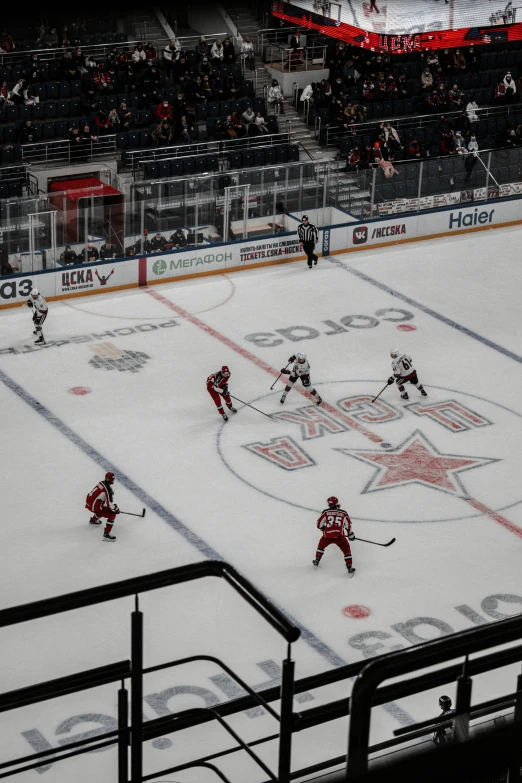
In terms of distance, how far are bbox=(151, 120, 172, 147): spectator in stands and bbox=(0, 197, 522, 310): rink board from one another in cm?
364

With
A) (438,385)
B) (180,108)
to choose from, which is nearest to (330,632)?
(438,385)

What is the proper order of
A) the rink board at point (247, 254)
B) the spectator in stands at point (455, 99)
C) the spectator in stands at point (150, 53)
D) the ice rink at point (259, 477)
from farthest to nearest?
the spectator in stands at point (455, 99), the spectator in stands at point (150, 53), the rink board at point (247, 254), the ice rink at point (259, 477)

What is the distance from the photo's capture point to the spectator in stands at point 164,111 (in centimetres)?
2531

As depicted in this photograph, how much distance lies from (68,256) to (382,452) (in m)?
7.77

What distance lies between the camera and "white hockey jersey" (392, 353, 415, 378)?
16.9 m

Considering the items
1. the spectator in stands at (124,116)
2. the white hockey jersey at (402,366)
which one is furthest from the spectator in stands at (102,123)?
the white hockey jersey at (402,366)

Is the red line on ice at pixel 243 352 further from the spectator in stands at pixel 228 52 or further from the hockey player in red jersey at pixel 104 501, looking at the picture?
the spectator in stands at pixel 228 52

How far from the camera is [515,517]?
563 inches

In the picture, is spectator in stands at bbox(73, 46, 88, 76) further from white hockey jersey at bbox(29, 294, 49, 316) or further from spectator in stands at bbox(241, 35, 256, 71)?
white hockey jersey at bbox(29, 294, 49, 316)

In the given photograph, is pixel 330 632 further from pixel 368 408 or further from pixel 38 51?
pixel 38 51

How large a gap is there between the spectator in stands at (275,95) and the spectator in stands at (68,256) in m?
8.53

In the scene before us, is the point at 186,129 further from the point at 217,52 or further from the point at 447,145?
the point at 447,145

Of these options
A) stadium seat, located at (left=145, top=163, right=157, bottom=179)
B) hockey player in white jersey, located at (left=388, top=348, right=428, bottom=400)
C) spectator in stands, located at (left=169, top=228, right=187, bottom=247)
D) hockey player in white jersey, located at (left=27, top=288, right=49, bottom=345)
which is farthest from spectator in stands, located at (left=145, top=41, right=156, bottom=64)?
hockey player in white jersey, located at (left=388, top=348, right=428, bottom=400)

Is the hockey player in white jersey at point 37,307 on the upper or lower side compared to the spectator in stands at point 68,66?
lower
